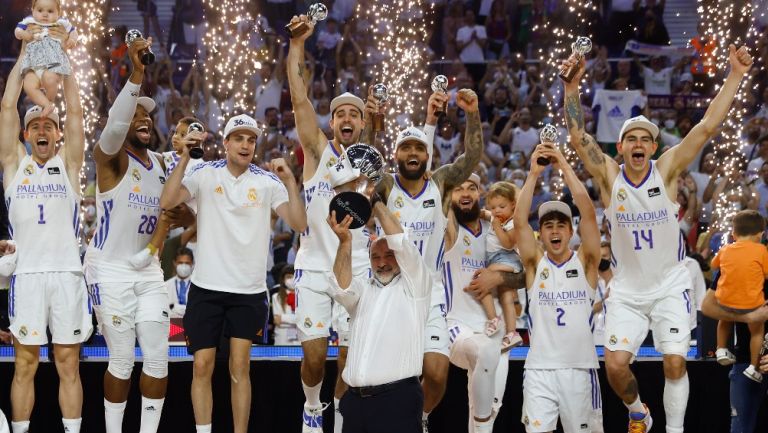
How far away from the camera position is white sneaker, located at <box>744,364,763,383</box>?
26.9 ft

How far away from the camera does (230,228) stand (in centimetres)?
730

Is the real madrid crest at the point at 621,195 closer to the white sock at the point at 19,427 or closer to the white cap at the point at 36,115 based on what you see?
the white cap at the point at 36,115

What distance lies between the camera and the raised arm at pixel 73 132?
7.46m

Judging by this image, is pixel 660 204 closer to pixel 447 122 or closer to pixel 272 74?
pixel 447 122

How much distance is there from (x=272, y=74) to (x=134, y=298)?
26.4ft

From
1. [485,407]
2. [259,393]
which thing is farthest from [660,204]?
[259,393]

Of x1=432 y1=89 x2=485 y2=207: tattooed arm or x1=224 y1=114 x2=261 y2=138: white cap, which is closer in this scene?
x1=224 y1=114 x2=261 y2=138: white cap

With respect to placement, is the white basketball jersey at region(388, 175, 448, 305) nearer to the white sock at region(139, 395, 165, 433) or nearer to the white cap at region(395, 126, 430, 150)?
the white cap at region(395, 126, 430, 150)

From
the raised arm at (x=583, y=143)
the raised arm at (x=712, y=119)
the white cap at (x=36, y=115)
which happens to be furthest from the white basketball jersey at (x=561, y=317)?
the white cap at (x=36, y=115)

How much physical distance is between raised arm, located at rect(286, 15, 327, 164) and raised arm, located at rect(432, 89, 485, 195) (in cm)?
89

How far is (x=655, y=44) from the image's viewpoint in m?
15.7

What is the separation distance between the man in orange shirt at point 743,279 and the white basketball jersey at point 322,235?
285 centimetres

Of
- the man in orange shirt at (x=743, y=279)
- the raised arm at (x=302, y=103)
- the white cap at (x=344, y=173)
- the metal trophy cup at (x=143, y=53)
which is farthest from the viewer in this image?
the man in orange shirt at (x=743, y=279)

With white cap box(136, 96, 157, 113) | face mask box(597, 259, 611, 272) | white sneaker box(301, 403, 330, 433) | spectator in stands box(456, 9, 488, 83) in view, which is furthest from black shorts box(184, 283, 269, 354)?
spectator in stands box(456, 9, 488, 83)
